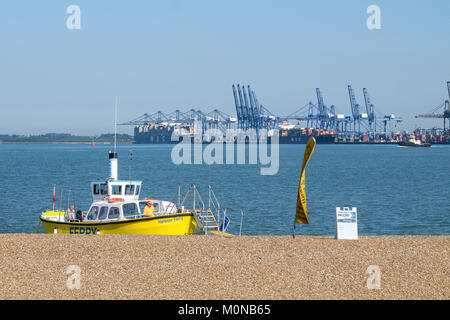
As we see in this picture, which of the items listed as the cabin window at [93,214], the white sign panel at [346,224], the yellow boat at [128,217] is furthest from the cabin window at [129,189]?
the white sign panel at [346,224]

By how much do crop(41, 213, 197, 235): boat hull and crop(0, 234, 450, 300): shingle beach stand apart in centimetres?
234

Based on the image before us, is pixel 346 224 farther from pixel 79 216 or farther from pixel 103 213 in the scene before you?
pixel 79 216

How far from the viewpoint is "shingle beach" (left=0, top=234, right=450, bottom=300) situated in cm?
1438

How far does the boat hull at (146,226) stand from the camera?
84.4ft

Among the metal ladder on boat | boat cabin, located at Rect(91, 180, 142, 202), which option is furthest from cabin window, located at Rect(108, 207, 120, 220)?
the metal ladder on boat

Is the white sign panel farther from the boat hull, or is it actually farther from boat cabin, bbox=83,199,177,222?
boat cabin, bbox=83,199,177,222

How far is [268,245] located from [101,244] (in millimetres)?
5568

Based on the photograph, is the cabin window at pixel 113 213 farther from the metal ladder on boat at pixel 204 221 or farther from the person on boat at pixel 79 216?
the metal ladder on boat at pixel 204 221

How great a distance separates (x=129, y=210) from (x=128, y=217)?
1.29 ft

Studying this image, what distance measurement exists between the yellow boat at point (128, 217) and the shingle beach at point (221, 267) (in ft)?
8.33

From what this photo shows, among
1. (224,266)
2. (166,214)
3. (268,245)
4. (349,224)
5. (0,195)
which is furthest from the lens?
(0,195)
